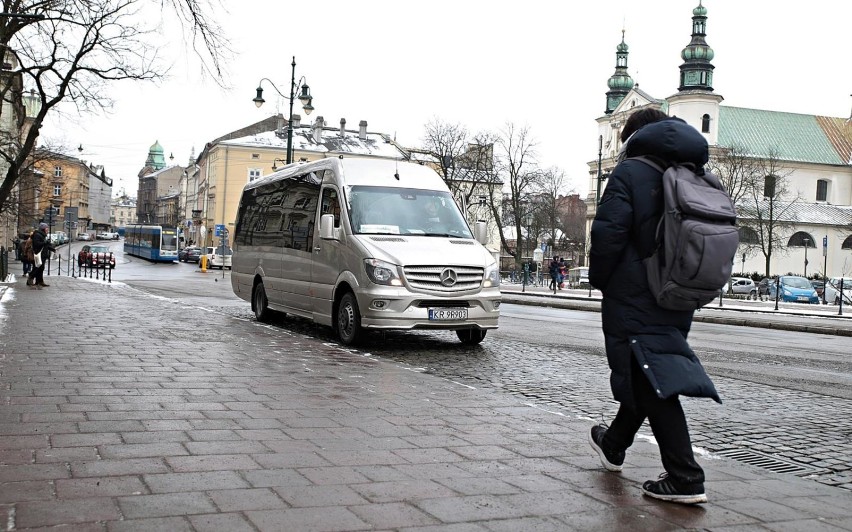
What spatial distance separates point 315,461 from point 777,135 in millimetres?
93266

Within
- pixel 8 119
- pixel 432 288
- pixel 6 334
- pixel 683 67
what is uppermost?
pixel 683 67

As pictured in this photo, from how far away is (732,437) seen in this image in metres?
6.25

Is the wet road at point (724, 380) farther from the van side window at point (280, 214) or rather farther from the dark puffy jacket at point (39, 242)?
the dark puffy jacket at point (39, 242)

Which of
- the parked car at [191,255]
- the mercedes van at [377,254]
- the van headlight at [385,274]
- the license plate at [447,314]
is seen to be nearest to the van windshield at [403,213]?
the mercedes van at [377,254]

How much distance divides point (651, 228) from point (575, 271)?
5799cm

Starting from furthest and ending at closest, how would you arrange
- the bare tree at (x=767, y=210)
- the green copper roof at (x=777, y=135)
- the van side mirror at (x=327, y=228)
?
the green copper roof at (x=777, y=135)
the bare tree at (x=767, y=210)
the van side mirror at (x=327, y=228)

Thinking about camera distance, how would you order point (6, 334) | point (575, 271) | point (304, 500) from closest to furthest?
point (304, 500), point (6, 334), point (575, 271)

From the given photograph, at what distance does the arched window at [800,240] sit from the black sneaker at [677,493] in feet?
275

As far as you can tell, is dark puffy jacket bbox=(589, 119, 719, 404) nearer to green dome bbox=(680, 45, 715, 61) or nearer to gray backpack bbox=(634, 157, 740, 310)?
gray backpack bbox=(634, 157, 740, 310)

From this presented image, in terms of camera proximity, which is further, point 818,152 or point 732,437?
point 818,152

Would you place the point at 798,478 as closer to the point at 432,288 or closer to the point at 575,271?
the point at 432,288

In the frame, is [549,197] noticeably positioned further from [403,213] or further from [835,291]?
[403,213]

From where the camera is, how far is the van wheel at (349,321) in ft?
37.9

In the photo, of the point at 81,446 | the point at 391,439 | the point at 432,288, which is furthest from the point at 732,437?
the point at 432,288
